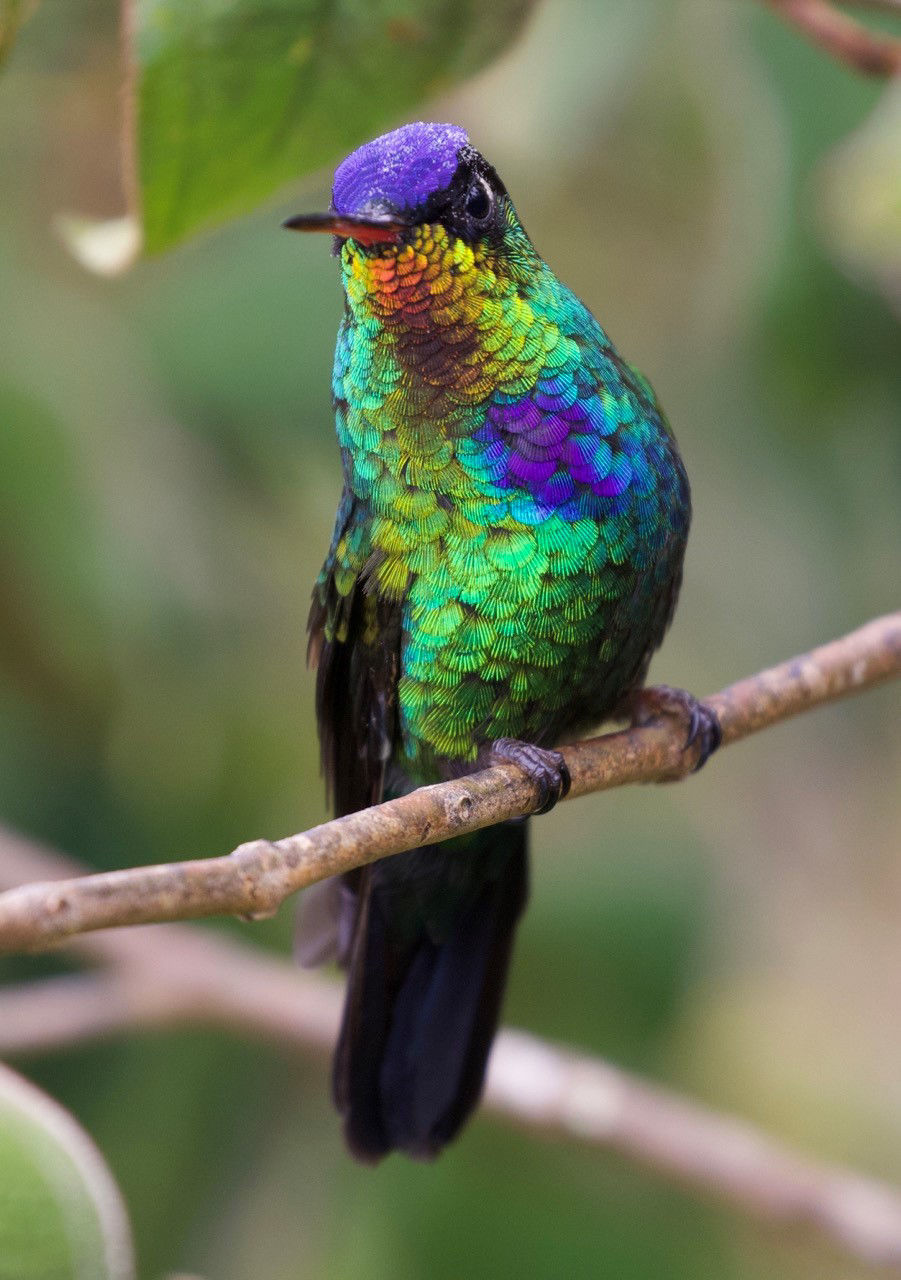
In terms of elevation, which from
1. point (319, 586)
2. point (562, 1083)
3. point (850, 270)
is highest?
point (850, 270)

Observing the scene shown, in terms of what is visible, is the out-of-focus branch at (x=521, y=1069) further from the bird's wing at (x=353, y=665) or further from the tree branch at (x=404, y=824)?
the tree branch at (x=404, y=824)

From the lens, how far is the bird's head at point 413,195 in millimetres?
1711

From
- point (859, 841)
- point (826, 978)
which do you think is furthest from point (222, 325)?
point (826, 978)

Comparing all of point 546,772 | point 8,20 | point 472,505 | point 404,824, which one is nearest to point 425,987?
point 546,772

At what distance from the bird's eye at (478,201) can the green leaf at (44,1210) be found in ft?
3.65

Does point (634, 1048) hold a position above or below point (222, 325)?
below

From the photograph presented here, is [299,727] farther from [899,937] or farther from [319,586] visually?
[899,937]

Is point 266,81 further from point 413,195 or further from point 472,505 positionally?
point 472,505

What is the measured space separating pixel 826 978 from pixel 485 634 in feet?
10.4

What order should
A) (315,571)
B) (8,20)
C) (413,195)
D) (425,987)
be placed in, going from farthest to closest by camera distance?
(315,571) → (425,987) → (413,195) → (8,20)

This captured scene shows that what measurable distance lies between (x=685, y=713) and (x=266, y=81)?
3.11 feet

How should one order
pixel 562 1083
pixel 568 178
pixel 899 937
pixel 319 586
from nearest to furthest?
pixel 319 586 < pixel 562 1083 < pixel 568 178 < pixel 899 937

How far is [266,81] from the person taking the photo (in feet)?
6.06

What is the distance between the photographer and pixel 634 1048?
294 centimetres
